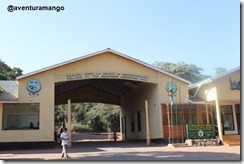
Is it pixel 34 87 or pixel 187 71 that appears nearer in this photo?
pixel 34 87

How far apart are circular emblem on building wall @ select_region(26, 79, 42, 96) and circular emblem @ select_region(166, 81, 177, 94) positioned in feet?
27.3

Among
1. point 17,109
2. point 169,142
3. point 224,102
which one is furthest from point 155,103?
point 17,109

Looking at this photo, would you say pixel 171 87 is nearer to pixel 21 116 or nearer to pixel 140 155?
pixel 140 155

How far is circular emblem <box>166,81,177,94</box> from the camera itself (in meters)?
21.1

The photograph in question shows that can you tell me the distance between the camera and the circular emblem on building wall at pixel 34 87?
19297 millimetres

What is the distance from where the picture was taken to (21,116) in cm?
1944

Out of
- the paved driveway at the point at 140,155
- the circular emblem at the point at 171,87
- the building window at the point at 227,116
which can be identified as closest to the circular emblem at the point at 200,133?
the paved driveway at the point at 140,155

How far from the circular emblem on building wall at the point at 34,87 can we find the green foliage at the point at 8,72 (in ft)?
58.3

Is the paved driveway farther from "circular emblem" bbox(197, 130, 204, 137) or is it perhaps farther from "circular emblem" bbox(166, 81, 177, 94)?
"circular emblem" bbox(166, 81, 177, 94)

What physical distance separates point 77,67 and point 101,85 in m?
6.96

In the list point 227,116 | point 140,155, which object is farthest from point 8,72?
point 140,155

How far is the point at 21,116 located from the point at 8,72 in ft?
66.2

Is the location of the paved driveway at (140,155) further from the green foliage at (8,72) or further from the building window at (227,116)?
the green foliage at (8,72)

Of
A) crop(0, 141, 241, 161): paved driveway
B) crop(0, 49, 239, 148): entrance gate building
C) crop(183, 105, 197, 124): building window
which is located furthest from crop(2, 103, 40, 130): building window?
crop(183, 105, 197, 124): building window
